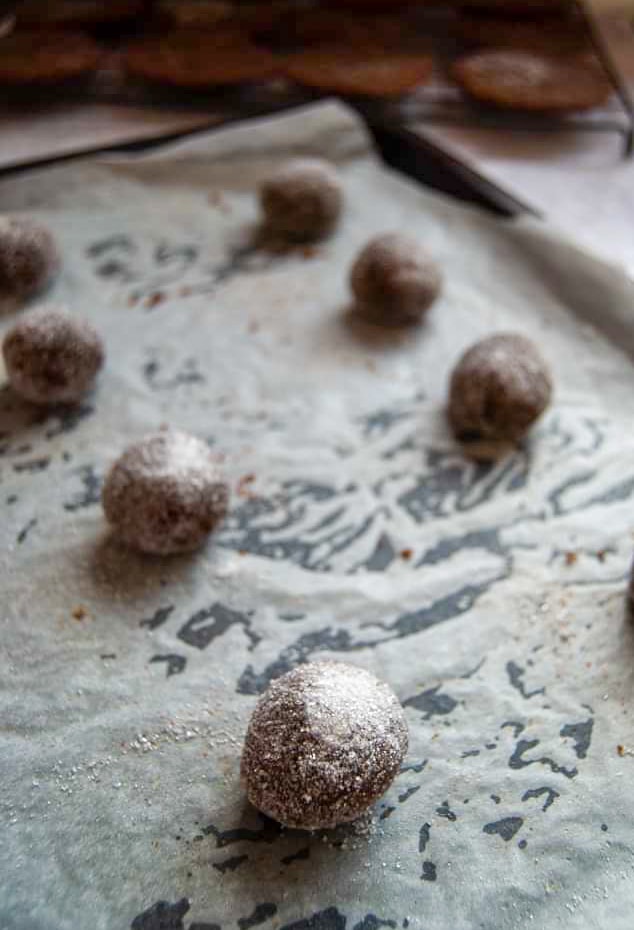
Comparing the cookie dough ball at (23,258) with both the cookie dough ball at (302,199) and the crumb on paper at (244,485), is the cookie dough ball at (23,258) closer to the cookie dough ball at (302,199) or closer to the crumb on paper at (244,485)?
the cookie dough ball at (302,199)

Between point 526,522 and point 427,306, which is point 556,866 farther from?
point 427,306

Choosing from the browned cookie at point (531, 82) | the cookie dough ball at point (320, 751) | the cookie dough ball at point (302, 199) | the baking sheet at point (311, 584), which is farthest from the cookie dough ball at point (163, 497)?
the browned cookie at point (531, 82)

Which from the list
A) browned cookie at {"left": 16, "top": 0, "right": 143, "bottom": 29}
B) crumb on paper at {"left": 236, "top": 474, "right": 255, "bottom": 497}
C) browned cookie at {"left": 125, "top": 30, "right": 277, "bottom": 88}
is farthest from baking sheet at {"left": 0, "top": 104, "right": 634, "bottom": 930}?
browned cookie at {"left": 16, "top": 0, "right": 143, "bottom": 29}

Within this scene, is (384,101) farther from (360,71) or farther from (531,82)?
(531,82)

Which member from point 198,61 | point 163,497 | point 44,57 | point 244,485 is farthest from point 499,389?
point 44,57

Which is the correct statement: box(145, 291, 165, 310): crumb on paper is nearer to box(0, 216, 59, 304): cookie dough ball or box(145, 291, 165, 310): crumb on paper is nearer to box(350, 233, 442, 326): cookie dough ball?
box(0, 216, 59, 304): cookie dough ball

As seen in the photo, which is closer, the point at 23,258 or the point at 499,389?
the point at 499,389
